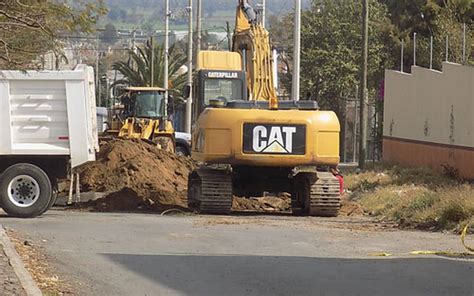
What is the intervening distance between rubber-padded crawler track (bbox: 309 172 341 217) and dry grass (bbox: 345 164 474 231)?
48.0 inches

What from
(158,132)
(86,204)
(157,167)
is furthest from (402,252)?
(158,132)

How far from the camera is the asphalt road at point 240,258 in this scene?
1162cm

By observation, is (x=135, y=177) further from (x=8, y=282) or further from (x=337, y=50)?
(x=337, y=50)

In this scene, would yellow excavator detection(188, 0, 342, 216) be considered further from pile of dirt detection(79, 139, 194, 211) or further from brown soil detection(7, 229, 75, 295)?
brown soil detection(7, 229, 75, 295)

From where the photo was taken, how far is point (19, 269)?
11.7 meters

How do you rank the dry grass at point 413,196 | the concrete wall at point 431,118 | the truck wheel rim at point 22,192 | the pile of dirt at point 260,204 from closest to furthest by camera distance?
the dry grass at point 413,196
the truck wheel rim at point 22,192
the pile of dirt at point 260,204
the concrete wall at point 431,118

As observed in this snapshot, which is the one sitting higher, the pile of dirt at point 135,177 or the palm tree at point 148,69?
the palm tree at point 148,69

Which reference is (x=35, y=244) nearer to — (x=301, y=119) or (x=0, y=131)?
(x=0, y=131)

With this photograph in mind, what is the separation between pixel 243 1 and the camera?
28.3m

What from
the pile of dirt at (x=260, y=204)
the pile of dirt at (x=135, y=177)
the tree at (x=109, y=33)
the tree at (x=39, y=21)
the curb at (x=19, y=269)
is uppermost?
the tree at (x=109, y=33)

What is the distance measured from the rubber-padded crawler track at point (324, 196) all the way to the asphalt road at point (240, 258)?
154 cm

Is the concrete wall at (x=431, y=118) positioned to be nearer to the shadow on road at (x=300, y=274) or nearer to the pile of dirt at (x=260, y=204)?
the pile of dirt at (x=260, y=204)

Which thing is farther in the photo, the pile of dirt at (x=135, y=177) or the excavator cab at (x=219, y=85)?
the excavator cab at (x=219, y=85)

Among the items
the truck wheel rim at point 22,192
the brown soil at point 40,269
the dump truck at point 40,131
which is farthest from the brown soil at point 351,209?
the brown soil at point 40,269
